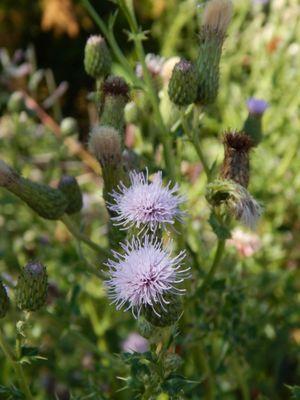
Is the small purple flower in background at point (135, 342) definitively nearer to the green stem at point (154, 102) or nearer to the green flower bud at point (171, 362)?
the green stem at point (154, 102)

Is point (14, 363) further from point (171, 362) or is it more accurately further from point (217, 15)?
point (217, 15)

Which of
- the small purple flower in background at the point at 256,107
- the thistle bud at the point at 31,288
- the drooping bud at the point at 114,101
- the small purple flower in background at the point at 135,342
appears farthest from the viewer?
the small purple flower in background at the point at 135,342

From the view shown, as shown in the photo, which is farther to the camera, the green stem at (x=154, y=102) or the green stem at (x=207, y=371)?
the green stem at (x=207, y=371)

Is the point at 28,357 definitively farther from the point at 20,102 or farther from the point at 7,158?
the point at 7,158

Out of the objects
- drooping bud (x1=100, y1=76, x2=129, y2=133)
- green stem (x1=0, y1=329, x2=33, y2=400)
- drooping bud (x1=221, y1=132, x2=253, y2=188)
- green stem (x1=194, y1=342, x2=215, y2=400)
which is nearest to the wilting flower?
green stem (x1=194, y1=342, x2=215, y2=400)

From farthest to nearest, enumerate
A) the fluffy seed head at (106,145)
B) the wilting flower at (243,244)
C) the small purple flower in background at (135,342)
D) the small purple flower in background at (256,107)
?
1. the small purple flower in background at (135,342)
2. the wilting flower at (243,244)
3. the small purple flower in background at (256,107)
4. the fluffy seed head at (106,145)

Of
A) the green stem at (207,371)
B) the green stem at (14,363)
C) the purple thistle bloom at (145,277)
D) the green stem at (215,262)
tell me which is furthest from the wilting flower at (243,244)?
the green stem at (14,363)

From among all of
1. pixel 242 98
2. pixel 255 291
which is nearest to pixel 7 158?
pixel 242 98
